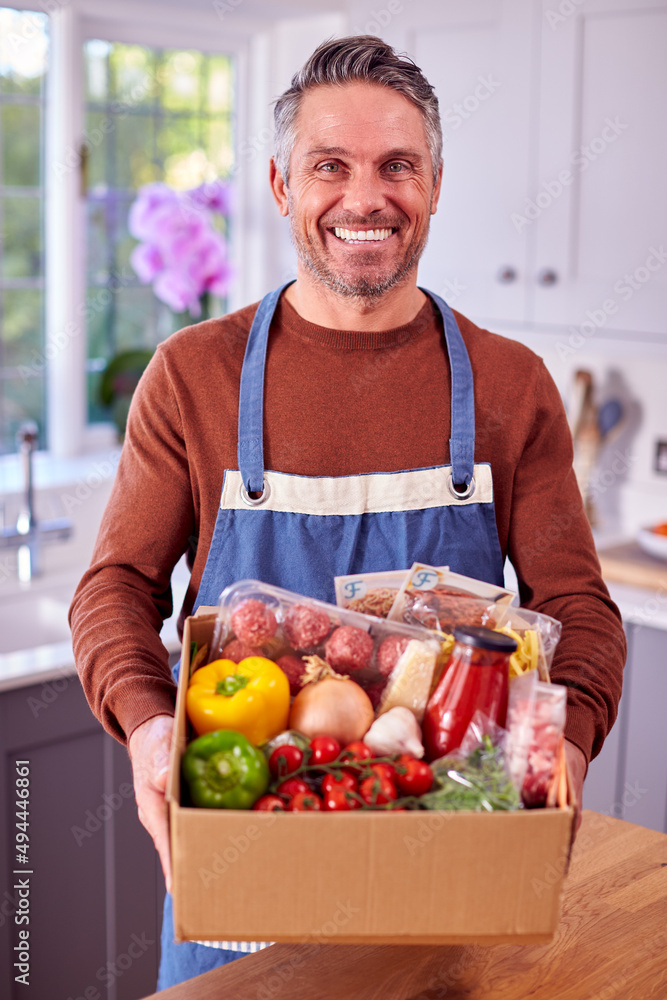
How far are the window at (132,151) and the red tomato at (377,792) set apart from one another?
224 centimetres

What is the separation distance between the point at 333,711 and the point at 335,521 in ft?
1.34

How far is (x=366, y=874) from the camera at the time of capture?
2.40 feet

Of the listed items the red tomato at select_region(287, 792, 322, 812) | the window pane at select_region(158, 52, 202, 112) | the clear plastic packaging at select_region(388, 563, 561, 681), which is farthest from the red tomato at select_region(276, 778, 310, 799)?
the window pane at select_region(158, 52, 202, 112)

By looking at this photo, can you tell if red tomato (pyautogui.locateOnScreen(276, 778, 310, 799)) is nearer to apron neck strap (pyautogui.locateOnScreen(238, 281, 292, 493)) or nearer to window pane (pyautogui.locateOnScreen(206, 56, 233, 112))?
apron neck strap (pyautogui.locateOnScreen(238, 281, 292, 493))

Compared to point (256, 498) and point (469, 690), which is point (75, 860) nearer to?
point (256, 498)

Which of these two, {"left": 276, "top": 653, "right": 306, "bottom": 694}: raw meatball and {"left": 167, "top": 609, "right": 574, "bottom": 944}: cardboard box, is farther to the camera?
{"left": 276, "top": 653, "right": 306, "bottom": 694}: raw meatball

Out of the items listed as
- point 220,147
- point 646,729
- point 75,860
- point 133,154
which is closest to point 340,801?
point 75,860

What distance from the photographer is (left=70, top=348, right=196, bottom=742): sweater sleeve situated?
3.51 ft

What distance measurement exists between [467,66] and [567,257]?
532mm

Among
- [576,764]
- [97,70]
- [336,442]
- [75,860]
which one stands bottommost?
[75,860]

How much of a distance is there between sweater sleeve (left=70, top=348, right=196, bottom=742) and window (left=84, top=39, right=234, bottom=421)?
1.63 metres

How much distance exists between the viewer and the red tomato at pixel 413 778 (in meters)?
0.77

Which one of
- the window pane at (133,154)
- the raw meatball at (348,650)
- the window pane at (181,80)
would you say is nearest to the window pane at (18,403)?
the window pane at (133,154)

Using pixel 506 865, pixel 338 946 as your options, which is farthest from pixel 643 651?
pixel 506 865
